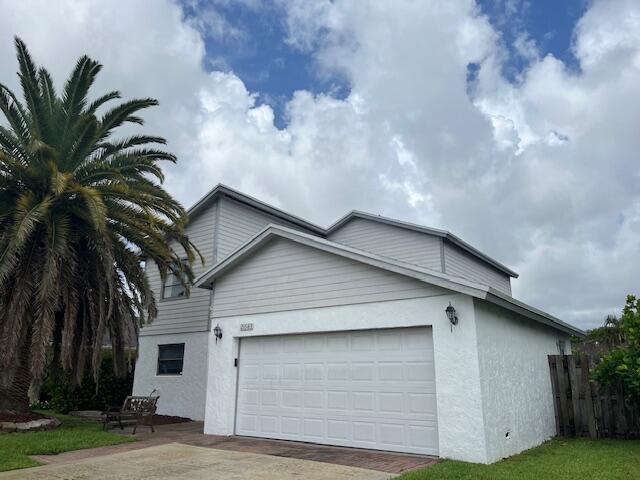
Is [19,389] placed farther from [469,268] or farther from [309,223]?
[469,268]

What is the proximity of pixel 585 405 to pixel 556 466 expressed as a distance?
433 cm

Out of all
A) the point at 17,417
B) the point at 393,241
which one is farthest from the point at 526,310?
the point at 17,417

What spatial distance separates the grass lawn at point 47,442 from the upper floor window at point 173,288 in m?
5.67

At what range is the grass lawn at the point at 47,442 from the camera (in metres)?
8.08

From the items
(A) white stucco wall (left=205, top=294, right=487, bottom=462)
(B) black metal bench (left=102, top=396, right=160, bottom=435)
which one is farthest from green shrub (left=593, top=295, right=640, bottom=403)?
(B) black metal bench (left=102, top=396, right=160, bottom=435)

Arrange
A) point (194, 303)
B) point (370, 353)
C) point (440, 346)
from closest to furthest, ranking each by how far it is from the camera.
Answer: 1. point (440, 346)
2. point (370, 353)
3. point (194, 303)

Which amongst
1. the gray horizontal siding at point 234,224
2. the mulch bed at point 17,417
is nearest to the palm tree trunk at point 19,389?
the mulch bed at point 17,417

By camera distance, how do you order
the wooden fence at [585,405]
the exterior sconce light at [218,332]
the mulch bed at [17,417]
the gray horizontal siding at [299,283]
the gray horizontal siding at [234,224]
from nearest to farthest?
1. the gray horizontal siding at [299,283]
2. the wooden fence at [585,405]
3. the mulch bed at [17,417]
4. the exterior sconce light at [218,332]
5. the gray horizontal siding at [234,224]

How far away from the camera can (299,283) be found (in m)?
10.7

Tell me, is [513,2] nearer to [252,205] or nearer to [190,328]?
[252,205]

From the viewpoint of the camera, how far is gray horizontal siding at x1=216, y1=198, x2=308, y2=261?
16.5m

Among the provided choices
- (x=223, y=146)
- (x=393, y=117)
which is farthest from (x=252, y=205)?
(x=393, y=117)

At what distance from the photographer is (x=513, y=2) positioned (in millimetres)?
11805

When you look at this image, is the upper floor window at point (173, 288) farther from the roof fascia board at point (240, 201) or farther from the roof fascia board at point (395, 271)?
the roof fascia board at point (395, 271)
